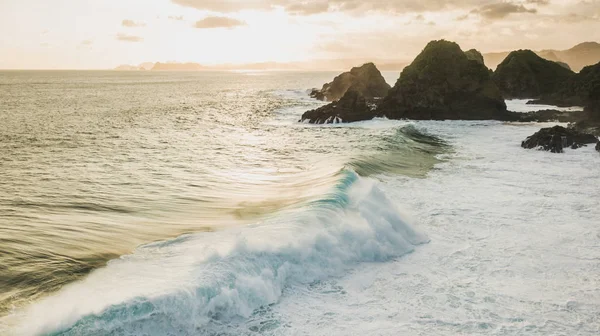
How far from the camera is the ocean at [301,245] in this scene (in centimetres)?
777

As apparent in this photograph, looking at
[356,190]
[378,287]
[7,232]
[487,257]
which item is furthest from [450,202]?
[7,232]

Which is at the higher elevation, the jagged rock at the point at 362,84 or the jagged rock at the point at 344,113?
the jagged rock at the point at 362,84

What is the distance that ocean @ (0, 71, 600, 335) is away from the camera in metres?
7.77

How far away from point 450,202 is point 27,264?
12.5 metres

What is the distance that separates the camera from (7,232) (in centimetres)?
1230

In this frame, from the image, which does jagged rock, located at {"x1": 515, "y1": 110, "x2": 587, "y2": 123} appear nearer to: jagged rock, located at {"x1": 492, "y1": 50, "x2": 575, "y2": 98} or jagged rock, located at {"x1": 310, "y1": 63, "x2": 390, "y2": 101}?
jagged rock, located at {"x1": 492, "y1": 50, "x2": 575, "y2": 98}

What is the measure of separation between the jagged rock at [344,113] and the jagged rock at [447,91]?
2.04m

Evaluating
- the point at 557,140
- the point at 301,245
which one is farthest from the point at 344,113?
the point at 301,245

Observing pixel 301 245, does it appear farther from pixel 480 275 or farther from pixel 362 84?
pixel 362 84

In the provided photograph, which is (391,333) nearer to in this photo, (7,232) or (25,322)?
(25,322)

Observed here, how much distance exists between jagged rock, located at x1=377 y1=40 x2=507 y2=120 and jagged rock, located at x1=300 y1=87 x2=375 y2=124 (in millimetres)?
2036

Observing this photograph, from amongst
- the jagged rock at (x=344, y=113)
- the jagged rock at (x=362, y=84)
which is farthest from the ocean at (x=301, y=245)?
the jagged rock at (x=362, y=84)

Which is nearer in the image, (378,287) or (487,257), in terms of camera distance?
(378,287)

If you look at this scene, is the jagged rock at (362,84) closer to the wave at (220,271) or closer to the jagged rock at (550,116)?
the jagged rock at (550,116)
